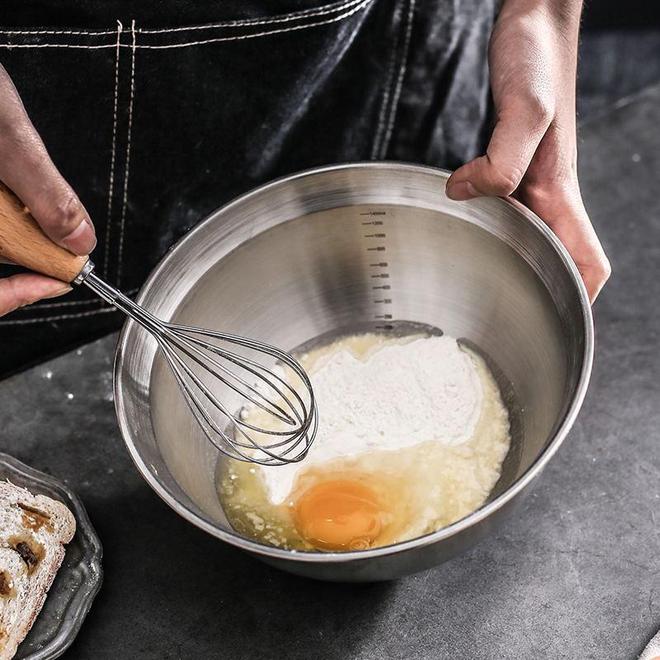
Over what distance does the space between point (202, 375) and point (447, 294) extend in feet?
1.12

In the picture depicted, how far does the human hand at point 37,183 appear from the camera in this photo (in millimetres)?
828

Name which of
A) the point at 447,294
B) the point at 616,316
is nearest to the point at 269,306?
the point at 447,294

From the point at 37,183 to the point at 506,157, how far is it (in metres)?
0.49

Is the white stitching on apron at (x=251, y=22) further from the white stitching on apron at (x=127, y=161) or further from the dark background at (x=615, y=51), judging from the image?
the dark background at (x=615, y=51)

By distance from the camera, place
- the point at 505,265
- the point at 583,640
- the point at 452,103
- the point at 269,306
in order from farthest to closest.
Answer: the point at 452,103
the point at 269,306
the point at 505,265
the point at 583,640

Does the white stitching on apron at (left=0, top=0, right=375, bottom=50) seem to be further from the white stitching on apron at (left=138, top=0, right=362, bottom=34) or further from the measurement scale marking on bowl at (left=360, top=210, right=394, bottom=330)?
the measurement scale marking on bowl at (left=360, top=210, right=394, bottom=330)

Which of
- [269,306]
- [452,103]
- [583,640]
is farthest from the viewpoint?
[452,103]

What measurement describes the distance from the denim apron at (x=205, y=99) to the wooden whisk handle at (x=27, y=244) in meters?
0.29

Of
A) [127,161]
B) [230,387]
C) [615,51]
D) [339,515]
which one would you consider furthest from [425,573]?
[615,51]

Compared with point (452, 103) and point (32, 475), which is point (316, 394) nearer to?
point (32, 475)

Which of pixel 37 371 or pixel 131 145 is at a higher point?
pixel 131 145

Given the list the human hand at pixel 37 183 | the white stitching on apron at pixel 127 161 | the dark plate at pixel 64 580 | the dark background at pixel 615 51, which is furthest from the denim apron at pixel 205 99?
the dark background at pixel 615 51

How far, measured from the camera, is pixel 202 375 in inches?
42.5

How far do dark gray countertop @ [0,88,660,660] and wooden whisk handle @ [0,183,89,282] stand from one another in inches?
14.4
